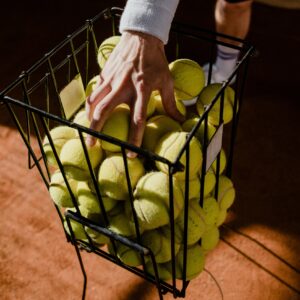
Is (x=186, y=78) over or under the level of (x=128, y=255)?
over

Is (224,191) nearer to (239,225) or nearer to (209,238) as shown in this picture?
(209,238)

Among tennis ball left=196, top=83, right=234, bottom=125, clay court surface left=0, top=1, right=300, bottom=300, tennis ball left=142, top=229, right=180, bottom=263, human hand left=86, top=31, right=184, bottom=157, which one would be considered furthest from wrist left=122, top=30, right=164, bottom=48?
clay court surface left=0, top=1, right=300, bottom=300

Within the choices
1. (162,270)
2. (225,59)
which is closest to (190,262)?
(162,270)

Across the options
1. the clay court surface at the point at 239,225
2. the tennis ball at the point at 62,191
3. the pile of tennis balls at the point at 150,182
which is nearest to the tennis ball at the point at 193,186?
the pile of tennis balls at the point at 150,182

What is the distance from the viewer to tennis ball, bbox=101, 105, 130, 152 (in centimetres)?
63

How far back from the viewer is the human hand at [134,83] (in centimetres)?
61

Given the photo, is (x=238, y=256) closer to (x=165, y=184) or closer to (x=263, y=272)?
(x=263, y=272)

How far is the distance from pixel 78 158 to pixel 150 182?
123 mm

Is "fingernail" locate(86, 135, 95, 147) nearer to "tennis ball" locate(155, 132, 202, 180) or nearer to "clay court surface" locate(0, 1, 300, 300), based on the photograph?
"tennis ball" locate(155, 132, 202, 180)

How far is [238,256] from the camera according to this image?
45.1 inches

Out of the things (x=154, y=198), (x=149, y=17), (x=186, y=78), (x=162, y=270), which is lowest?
(x=162, y=270)

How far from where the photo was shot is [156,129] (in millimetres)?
649

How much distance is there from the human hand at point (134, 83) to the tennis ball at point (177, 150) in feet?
0.13

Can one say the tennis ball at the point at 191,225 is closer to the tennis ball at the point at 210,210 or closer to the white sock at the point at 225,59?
the tennis ball at the point at 210,210
